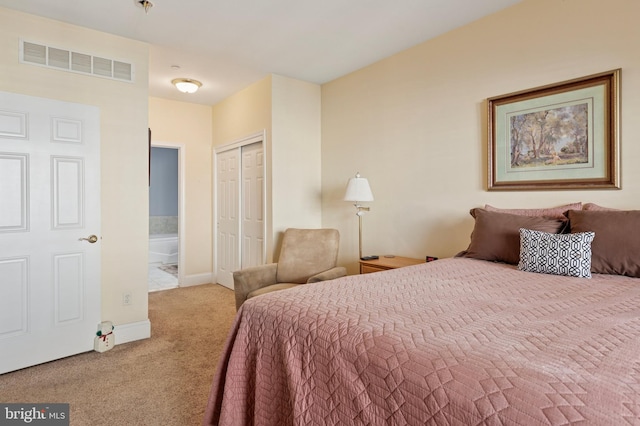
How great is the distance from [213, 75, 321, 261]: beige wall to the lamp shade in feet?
3.04

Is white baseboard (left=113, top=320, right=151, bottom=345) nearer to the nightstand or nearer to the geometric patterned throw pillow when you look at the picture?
the nightstand

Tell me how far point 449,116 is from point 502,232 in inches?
47.4

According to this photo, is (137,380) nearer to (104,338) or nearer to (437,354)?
(104,338)

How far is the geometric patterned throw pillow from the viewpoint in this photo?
1.89m

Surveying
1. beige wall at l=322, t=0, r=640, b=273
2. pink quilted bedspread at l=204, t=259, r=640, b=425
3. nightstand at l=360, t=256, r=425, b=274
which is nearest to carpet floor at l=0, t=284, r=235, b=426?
pink quilted bedspread at l=204, t=259, r=640, b=425

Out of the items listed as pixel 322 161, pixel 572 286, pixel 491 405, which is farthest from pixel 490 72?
pixel 491 405

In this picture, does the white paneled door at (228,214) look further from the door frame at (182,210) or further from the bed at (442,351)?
the bed at (442,351)

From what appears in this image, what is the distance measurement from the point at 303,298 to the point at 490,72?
2383 millimetres

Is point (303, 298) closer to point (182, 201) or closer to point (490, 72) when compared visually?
point (490, 72)

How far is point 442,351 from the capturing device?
97 centimetres

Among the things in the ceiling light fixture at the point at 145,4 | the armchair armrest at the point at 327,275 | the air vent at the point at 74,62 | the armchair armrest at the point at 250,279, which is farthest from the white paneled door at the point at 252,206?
the ceiling light fixture at the point at 145,4

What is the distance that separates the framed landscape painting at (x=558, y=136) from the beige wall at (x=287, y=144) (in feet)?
6.85

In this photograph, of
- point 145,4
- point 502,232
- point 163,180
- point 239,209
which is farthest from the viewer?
point 163,180

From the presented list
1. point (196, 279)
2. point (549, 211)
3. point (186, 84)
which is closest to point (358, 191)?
point (549, 211)
